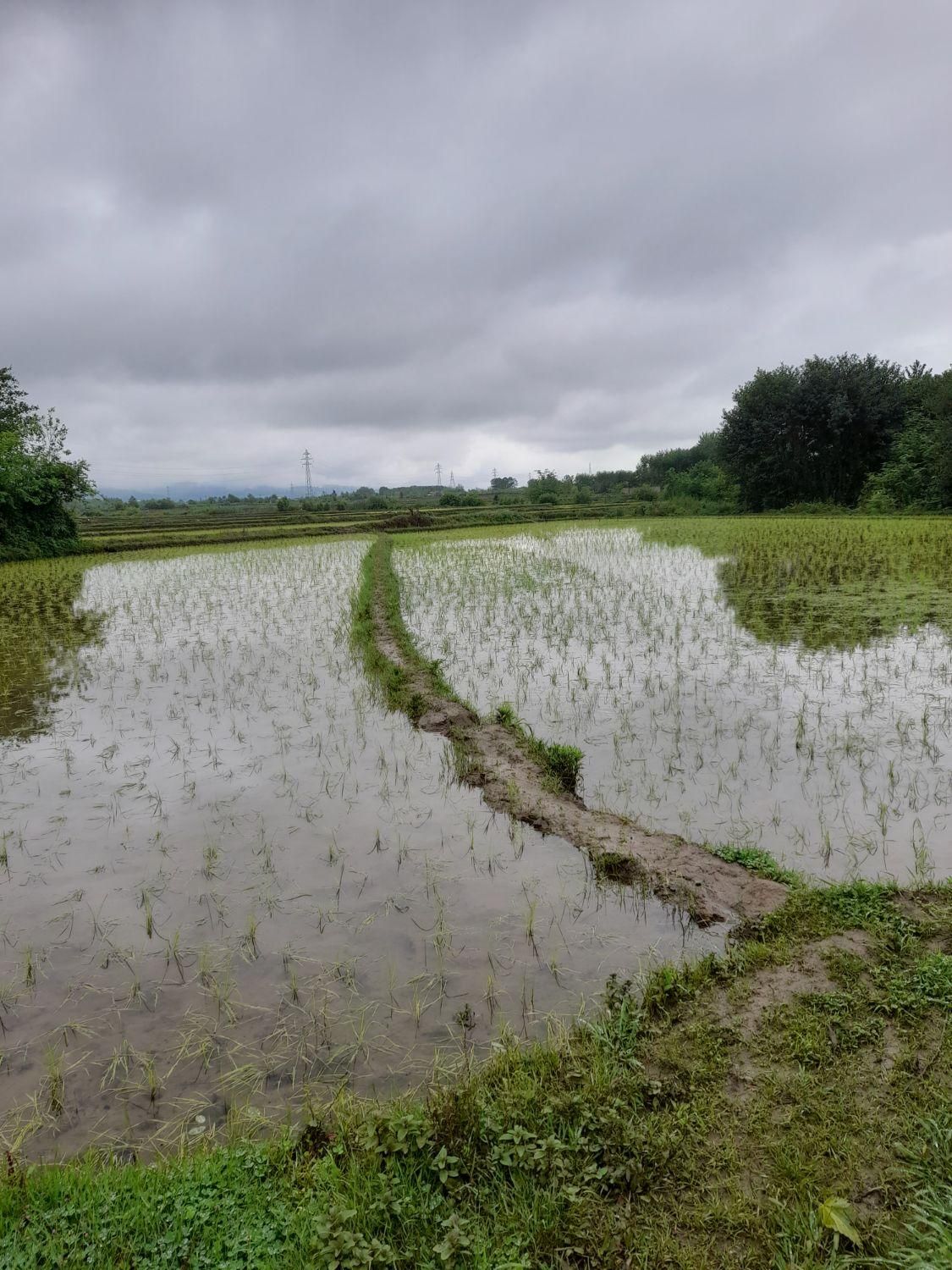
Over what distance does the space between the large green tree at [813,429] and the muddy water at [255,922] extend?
35.2m

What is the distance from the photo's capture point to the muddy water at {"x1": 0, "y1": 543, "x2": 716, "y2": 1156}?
97.9 inches

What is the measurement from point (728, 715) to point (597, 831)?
2.48 metres

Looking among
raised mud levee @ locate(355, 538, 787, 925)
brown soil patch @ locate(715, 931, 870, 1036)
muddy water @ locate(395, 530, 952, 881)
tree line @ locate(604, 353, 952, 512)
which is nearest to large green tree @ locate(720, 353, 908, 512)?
tree line @ locate(604, 353, 952, 512)

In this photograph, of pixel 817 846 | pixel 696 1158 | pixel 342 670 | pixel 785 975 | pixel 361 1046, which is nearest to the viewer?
pixel 696 1158

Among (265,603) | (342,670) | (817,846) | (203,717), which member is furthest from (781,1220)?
(265,603)

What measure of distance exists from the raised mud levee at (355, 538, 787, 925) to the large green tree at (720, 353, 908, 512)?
111ft

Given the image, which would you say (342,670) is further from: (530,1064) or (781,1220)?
(781,1220)

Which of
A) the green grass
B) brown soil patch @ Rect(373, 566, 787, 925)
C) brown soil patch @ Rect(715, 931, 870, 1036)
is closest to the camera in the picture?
brown soil patch @ Rect(715, 931, 870, 1036)

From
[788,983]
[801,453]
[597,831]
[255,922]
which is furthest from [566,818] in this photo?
[801,453]

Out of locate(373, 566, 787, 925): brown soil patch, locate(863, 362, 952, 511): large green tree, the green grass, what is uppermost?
locate(863, 362, 952, 511): large green tree

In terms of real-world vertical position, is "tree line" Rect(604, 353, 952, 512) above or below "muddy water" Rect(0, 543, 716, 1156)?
above

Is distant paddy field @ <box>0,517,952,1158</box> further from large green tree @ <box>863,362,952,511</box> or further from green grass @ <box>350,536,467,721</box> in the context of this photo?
large green tree @ <box>863,362,952,511</box>

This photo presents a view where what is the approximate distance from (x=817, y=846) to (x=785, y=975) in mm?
1252

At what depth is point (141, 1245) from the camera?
1.84 meters
